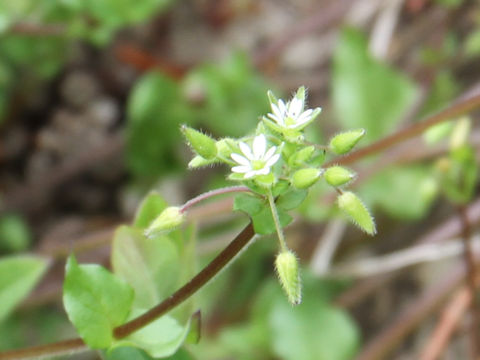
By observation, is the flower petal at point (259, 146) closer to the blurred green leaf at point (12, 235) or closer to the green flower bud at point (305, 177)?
the green flower bud at point (305, 177)

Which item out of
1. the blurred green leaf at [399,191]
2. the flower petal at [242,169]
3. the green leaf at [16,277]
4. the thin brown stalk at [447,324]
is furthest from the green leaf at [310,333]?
the flower petal at [242,169]

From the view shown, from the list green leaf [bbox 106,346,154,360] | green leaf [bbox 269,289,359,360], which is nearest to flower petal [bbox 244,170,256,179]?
green leaf [bbox 106,346,154,360]

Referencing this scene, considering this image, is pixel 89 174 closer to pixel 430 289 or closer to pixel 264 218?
pixel 430 289

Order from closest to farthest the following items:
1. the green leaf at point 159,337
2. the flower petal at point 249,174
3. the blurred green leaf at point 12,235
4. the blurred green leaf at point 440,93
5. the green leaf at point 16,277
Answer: the flower petal at point 249,174 < the green leaf at point 159,337 < the green leaf at point 16,277 < the blurred green leaf at point 12,235 < the blurred green leaf at point 440,93

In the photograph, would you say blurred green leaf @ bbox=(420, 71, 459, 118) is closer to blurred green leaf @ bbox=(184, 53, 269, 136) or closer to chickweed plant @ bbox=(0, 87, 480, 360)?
blurred green leaf @ bbox=(184, 53, 269, 136)

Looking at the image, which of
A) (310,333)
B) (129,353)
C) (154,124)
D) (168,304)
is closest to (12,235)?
(154,124)
